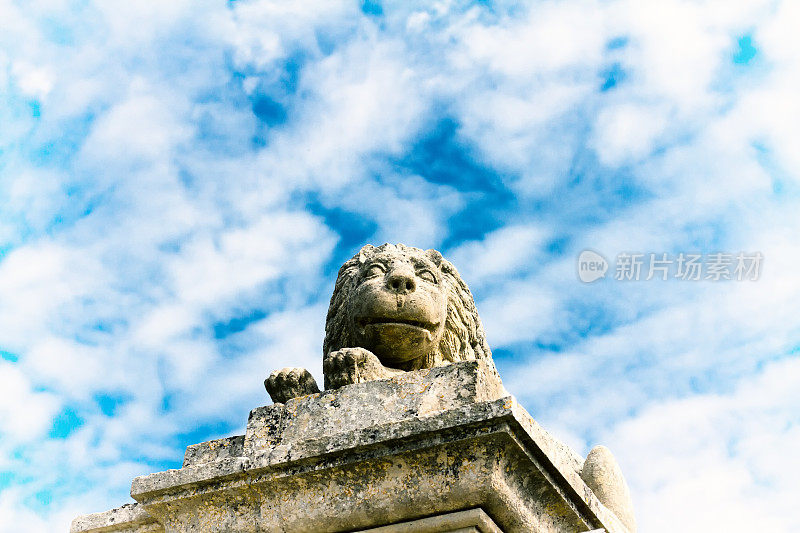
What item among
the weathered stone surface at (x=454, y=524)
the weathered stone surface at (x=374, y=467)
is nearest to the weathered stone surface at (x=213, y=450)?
the weathered stone surface at (x=374, y=467)

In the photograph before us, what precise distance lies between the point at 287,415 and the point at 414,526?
85cm

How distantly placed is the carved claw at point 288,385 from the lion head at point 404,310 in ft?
1.47

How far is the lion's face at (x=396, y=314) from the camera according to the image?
201 inches

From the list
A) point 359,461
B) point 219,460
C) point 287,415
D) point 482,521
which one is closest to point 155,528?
point 219,460

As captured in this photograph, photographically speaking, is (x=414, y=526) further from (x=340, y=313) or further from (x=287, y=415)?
(x=340, y=313)

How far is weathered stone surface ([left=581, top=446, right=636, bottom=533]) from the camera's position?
16.6 ft

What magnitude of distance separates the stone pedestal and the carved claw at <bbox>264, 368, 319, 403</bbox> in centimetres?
32

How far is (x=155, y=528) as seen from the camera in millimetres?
4707

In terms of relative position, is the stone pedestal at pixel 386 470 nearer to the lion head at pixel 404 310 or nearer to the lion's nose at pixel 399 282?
the lion head at pixel 404 310

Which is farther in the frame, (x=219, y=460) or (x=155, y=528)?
(x=155, y=528)

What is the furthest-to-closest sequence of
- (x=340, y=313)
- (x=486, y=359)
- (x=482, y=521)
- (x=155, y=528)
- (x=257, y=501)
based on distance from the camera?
1. (x=486, y=359)
2. (x=340, y=313)
3. (x=155, y=528)
4. (x=257, y=501)
5. (x=482, y=521)

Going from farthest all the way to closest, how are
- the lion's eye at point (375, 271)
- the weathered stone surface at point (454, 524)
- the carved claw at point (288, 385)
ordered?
the lion's eye at point (375, 271) < the carved claw at point (288, 385) < the weathered stone surface at point (454, 524)

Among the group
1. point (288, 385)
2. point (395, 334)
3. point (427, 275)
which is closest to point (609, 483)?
point (395, 334)

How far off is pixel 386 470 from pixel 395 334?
116cm
